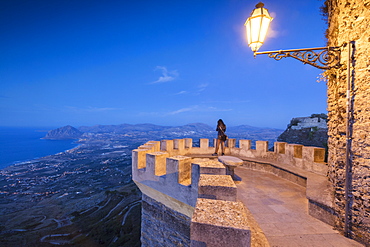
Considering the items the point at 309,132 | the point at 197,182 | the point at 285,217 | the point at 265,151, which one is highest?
the point at 309,132

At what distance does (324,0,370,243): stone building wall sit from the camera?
2.38m

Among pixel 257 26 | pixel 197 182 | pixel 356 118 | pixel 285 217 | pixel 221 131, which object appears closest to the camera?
A: pixel 356 118

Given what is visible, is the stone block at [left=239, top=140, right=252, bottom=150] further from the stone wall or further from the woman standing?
the stone wall

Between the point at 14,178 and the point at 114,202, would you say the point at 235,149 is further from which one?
the point at 14,178

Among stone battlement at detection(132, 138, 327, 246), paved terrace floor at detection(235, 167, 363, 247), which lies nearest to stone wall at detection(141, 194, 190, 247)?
stone battlement at detection(132, 138, 327, 246)

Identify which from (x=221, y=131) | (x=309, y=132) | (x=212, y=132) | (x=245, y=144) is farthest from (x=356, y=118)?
(x=212, y=132)

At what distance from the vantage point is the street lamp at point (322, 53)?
2.57m

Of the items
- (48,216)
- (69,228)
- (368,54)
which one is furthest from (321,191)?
(48,216)

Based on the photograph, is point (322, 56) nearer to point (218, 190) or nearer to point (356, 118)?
point (356, 118)

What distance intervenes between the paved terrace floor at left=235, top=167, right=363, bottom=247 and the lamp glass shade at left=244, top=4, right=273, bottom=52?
11.3 ft

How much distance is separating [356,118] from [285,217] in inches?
85.3

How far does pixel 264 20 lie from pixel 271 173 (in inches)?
216

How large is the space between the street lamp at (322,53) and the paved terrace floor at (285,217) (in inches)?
15.8

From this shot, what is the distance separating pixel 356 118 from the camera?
98.7 inches
